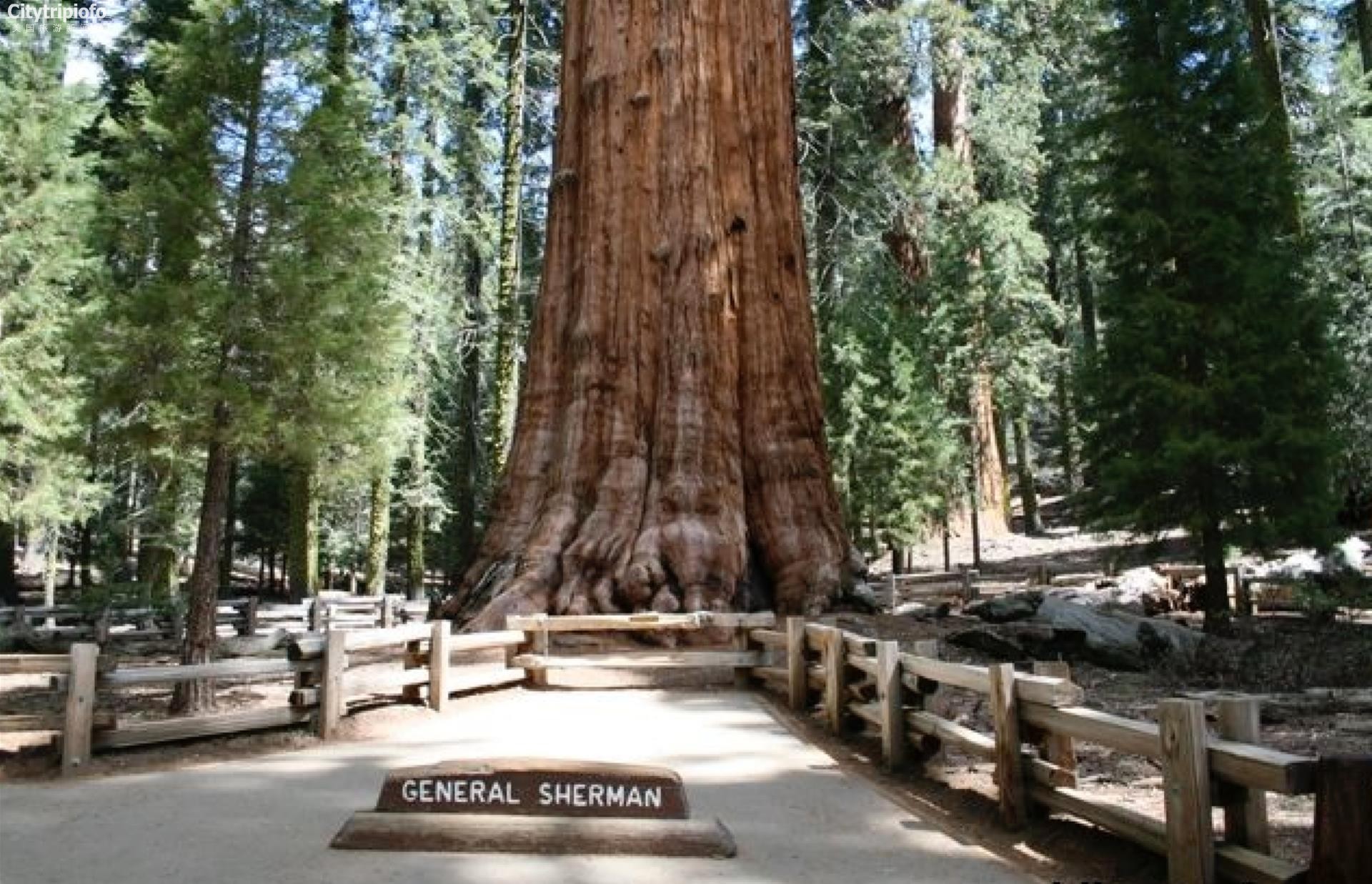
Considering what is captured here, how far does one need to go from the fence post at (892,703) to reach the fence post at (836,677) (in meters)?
1.14

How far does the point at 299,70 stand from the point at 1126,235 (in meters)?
10.2

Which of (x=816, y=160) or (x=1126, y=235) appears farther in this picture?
(x=816, y=160)

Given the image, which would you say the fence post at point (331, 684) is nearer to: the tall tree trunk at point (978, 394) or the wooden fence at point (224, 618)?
the wooden fence at point (224, 618)

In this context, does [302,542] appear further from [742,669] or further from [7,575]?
[742,669]

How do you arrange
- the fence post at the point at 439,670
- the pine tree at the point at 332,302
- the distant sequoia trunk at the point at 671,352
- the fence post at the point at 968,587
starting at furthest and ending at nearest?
the fence post at the point at 968,587 < the distant sequoia trunk at the point at 671,352 < the pine tree at the point at 332,302 < the fence post at the point at 439,670

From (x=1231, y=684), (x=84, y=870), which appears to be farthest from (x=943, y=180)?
(x=84, y=870)

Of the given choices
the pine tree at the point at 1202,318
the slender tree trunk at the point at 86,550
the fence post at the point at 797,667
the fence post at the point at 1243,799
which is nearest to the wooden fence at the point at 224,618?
the slender tree trunk at the point at 86,550

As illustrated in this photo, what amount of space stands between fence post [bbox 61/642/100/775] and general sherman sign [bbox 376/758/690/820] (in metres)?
2.94

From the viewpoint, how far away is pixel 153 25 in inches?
952

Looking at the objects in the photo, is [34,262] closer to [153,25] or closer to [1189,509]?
[153,25]

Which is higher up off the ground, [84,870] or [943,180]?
[943,180]

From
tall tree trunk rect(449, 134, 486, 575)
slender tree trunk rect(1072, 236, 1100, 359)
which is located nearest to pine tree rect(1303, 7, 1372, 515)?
slender tree trunk rect(1072, 236, 1100, 359)

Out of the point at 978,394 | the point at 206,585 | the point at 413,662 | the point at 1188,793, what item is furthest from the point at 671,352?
the point at 978,394

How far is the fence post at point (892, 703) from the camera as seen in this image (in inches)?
276
